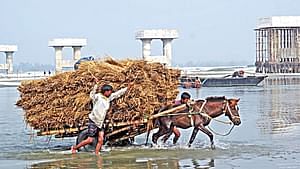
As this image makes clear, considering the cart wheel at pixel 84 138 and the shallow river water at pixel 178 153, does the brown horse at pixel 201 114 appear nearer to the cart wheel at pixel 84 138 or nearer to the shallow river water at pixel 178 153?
the shallow river water at pixel 178 153

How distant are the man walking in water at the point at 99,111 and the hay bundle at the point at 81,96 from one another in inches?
15.2

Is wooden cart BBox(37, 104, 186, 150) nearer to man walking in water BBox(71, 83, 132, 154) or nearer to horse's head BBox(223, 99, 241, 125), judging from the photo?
man walking in water BBox(71, 83, 132, 154)

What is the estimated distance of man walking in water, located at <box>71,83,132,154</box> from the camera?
14917mm

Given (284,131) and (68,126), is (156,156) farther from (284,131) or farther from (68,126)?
(284,131)

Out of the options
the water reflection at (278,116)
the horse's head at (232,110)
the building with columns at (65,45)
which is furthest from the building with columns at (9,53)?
the horse's head at (232,110)

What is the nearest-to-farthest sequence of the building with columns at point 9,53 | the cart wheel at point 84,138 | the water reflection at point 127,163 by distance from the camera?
the water reflection at point 127,163
the cart wheel at point 84,138
the building with columns at point 9,53

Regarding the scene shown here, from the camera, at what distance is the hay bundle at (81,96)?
614 inches

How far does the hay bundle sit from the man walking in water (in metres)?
0.39

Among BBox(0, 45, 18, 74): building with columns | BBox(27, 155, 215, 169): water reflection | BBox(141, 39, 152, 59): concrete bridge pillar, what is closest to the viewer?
BBox(27, 155, 215, 169): water reflection

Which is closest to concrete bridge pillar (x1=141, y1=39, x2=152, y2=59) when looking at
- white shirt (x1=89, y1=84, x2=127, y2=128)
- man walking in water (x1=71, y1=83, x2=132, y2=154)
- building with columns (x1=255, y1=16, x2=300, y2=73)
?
building with columns (x1=255, y1=16, x2=300, y2=73)

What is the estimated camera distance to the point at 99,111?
14898 mm

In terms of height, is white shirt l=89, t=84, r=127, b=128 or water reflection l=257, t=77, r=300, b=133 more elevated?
white shirt l=89, t=84, r=127, b=128

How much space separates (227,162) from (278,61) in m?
79.4

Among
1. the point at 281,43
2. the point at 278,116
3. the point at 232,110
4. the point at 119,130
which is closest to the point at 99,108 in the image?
the point at 119,130
